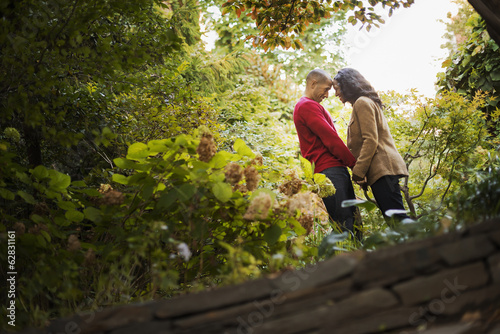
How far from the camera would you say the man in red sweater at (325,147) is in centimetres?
342

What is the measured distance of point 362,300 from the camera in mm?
1279

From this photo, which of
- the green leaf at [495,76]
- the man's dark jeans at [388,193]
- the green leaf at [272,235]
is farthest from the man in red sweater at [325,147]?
the green leaf at [495,76]

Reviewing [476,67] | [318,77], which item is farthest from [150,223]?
[476,67]

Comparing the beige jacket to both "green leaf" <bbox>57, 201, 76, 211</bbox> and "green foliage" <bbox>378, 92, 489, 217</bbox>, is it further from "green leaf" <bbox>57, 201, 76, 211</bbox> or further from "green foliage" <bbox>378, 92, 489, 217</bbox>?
"green leaf" <bbox>57, 201, 76, 211</bbox>

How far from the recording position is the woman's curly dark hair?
350 centimetres

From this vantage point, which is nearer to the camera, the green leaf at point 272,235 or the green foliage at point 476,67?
the green leaf at point 272,235

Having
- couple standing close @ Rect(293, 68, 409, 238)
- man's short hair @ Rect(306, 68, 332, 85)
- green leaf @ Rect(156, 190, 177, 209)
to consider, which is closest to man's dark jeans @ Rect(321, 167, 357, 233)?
couple standing close @ Rect(293, 68, 409, 238)

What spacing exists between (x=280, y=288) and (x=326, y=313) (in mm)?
158

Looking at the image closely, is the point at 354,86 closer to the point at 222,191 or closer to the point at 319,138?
the point at 319,138

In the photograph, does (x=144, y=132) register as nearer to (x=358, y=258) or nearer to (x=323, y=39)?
(x=358, y=258)

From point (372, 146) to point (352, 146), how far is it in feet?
0.78

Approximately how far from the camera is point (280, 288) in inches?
52.2

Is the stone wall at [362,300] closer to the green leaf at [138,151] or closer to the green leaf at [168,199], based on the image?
the green leaf at [168,199]

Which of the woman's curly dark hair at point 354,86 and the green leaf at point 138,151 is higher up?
the woman's curly dark hair at point 354,86
